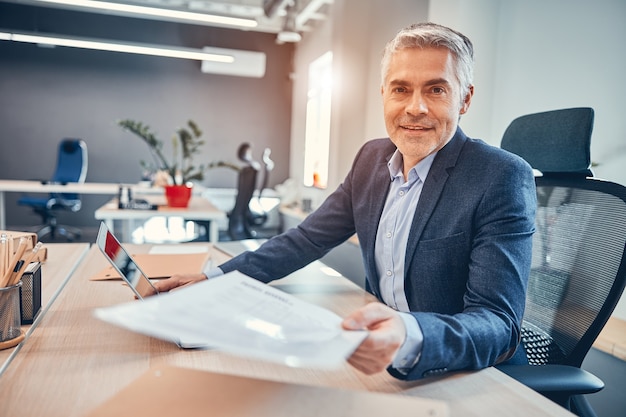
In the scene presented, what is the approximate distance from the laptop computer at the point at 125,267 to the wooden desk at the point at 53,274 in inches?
7.9

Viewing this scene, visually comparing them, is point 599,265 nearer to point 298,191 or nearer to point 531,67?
point 531,67

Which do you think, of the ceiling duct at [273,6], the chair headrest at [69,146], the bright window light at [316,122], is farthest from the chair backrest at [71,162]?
the bright window light at [316,122]

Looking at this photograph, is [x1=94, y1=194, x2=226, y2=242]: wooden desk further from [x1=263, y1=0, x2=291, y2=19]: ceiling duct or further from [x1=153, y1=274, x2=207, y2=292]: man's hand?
[x1=263, y1=0, x2=291, y2=19]: ceiling duct

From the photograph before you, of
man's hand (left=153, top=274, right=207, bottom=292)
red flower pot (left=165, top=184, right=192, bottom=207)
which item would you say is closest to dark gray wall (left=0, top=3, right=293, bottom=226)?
red flower pot (left=165, top=184, right=192, bottom=207)

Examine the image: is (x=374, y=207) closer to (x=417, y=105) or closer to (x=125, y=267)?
(x=417, y=105)

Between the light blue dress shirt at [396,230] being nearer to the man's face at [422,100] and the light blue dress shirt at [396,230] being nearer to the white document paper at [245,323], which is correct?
the man's face at [422,100]

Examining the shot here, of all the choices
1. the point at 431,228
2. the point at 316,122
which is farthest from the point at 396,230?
the point at 316,122

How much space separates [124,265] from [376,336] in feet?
1.92

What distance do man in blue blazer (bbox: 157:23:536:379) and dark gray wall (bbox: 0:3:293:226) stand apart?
621 centimetres

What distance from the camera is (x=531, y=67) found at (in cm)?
260

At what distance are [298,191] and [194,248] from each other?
201 inches

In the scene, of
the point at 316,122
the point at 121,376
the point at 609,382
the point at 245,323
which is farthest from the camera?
the point at 316,122

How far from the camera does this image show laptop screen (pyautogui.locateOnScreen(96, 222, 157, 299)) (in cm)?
92

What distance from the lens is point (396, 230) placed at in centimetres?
125
